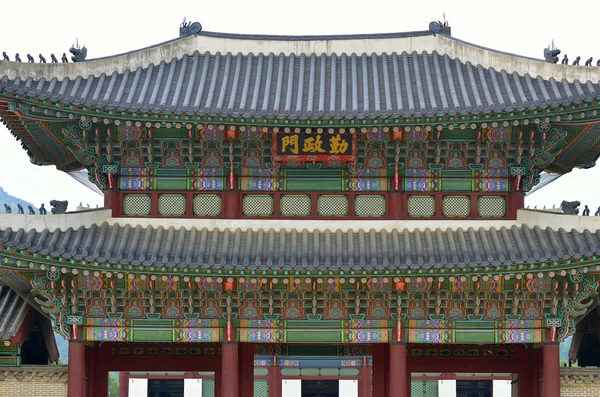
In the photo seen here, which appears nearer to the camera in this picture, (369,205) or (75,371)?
(75,371)

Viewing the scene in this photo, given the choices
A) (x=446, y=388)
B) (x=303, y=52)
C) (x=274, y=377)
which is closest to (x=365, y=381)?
(x=446, y=388)

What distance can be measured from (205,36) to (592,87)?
10.1 m

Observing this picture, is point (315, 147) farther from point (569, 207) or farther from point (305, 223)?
point (569, 207)

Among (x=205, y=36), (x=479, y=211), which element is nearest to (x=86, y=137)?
(x=205, y=36)

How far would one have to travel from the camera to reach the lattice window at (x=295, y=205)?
23.3m

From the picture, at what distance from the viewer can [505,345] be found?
23844mm

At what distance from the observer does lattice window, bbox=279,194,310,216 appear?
23.3m

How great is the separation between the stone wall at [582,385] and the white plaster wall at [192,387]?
76.4 feet

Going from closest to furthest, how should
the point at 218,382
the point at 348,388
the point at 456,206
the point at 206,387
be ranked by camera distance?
1. the point at 456,206
2. the point at 218,382
3. the point at 206,387
4. the point at 348,388

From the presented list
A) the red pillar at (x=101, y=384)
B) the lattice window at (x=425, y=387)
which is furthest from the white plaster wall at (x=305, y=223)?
the lattice window at (x=425, y=387)

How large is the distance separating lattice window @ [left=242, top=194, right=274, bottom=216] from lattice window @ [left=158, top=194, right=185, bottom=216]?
1.48 metres

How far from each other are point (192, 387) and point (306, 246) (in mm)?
22282

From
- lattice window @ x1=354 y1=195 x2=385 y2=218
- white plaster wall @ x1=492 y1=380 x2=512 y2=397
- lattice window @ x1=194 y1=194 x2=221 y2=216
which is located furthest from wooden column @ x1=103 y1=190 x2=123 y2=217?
white plaster wall @ x1=492 y1=380 x2=512 y2=397

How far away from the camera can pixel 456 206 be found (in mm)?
23328
